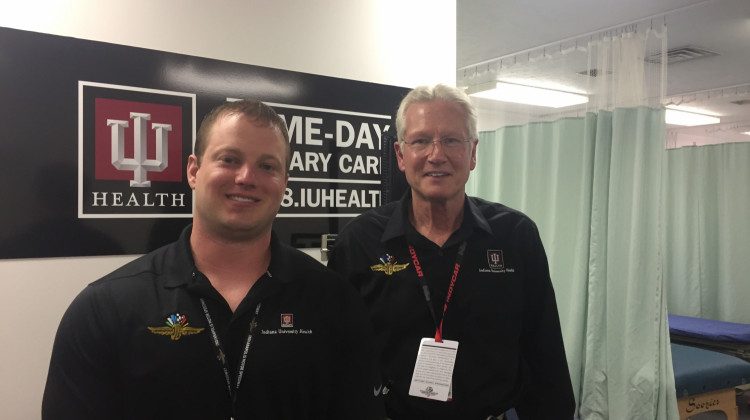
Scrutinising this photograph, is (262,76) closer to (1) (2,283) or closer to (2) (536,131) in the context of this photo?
(1) (2,283)

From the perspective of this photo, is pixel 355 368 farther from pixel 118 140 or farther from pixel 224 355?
pixel 118 140

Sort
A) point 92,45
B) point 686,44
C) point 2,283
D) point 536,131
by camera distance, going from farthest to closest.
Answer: point 686,44 < point 536,131 < point 92,45 < point 2,283

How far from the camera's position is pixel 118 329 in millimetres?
1104

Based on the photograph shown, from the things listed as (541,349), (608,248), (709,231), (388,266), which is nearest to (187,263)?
(388,266)

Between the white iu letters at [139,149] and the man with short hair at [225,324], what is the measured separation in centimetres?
64

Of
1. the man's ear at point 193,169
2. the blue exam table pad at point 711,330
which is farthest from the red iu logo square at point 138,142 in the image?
the blue exam table pad at point 711,330

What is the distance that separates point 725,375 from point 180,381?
3611mm

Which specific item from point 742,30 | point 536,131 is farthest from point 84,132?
point 742,30

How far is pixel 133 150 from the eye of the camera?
70.8 inches

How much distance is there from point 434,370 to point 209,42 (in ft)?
4.57

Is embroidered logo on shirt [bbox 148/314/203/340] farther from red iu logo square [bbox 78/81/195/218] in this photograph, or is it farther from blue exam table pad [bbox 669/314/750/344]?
blue exam table pad [bbox 669/314/750/344]

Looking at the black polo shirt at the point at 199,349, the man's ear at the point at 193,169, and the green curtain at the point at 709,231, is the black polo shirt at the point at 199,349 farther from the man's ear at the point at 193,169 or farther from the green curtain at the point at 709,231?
the green curtain at the point at 709,231

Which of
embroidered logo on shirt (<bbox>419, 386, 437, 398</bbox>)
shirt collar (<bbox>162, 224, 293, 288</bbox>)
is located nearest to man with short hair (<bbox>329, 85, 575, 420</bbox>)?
embroidered logo on shirt (<bbox>419, 386, 437, 398</bbox>)

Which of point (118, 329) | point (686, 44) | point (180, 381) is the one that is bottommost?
point (180, 381)
